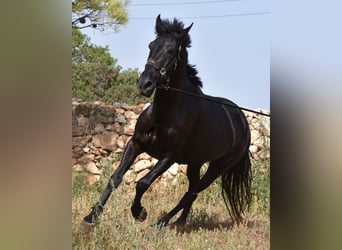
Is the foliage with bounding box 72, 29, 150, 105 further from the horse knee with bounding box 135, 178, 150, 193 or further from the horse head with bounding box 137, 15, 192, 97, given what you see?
the horse knee with bounding box 135, 178, 150, 193

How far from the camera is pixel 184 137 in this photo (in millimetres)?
4484

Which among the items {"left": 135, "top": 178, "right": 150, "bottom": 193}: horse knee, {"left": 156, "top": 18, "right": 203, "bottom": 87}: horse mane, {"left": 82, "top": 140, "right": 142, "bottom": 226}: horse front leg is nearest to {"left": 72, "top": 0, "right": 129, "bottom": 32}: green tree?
{"left": 156, "top": 18, "right": 203, "bottom": 87}: horse mane

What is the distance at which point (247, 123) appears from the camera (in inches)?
175

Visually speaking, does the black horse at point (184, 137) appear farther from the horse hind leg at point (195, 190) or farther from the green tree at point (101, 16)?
the green tree at point (101, 16)

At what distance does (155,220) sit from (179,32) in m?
1.41

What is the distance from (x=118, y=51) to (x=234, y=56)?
2.81 ft

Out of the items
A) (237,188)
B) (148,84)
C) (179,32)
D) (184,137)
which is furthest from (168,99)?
(237,188)

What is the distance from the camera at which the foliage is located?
4.45m

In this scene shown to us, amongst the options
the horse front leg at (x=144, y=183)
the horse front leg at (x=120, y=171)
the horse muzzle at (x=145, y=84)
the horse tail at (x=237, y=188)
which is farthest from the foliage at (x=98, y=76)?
the horse tail at (x=237, y=188)

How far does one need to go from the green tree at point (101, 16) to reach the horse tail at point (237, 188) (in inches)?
54.0

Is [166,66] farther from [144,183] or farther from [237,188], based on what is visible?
[237,188]

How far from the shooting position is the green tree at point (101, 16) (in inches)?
175
